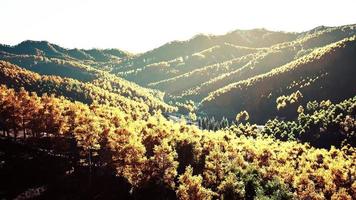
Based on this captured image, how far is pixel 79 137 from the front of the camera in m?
119

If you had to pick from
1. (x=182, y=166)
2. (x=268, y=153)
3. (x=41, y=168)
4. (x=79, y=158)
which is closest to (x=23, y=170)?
(x=41, y=168)

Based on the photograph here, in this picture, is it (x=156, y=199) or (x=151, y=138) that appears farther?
(x=151, y=138)

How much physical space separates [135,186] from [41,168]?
117 ft

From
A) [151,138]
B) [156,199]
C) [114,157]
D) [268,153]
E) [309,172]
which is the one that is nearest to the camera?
[156,199]

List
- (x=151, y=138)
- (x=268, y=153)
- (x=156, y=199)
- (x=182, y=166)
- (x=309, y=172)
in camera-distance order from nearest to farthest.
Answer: (x=156, y=199)
(x=182, y=166)
(x=151, y=138)
(x=309, y=172)
(x=268, y=153)

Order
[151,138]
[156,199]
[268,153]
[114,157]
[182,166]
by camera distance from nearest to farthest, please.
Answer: [156,199] → [114,157] → [182,166] → [151,138] → [268,153]

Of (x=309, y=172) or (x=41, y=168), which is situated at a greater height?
(x=41, y=168)

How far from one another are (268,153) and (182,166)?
51.1 m

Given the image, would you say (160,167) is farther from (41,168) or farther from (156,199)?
(41,168)

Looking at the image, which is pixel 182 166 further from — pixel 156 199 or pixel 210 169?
pixel 156 199

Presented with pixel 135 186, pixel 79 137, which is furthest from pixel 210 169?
pixel 79 137

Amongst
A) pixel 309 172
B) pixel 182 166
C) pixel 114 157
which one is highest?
pixel 114 157

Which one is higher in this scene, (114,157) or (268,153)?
(114,157)

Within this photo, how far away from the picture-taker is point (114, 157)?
390 ft
